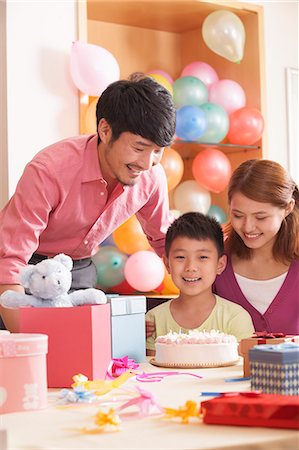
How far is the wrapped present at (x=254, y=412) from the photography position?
39.1 inches

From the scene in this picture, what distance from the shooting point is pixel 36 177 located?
6.77 feet

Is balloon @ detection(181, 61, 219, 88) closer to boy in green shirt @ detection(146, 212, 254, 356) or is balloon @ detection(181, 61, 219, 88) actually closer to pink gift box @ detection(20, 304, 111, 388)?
boy in green shirt @ detection(146, 212, 254, 356)

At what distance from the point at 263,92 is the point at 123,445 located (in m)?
3.55

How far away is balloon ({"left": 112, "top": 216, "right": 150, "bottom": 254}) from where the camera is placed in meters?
3.68

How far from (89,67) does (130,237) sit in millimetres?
865

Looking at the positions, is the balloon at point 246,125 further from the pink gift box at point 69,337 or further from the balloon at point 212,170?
the pink gift box at point 69,337

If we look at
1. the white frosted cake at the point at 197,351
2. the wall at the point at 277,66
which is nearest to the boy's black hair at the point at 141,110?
the white frosted cake at the point at 197,351

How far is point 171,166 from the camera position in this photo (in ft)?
12.7

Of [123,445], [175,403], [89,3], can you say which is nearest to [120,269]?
[89,3]

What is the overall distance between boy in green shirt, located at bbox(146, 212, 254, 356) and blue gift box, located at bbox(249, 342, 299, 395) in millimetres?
855

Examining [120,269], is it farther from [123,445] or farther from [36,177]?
[123,445]

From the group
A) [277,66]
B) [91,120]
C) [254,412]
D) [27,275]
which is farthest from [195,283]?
[277,66]

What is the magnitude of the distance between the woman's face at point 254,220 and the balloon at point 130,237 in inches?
56.0

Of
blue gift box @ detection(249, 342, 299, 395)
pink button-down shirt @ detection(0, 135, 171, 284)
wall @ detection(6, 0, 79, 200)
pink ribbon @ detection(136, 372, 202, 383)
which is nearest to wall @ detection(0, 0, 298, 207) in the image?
wall @ detection(6, 0, 79, 200)
